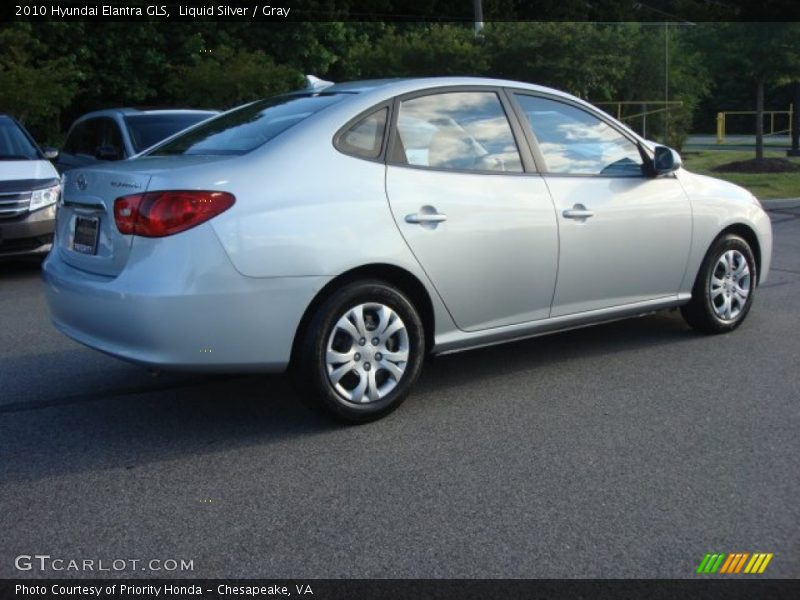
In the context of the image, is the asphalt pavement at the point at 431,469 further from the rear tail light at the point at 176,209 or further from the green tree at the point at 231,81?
the green tree at the point at 231,81

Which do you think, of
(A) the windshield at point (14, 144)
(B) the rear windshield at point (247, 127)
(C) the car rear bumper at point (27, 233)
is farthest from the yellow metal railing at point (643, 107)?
(B) the rear windshield at point (247, 127)

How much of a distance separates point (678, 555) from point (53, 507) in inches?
93.3

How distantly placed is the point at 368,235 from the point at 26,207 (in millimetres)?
5940

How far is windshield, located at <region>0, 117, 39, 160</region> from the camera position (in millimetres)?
10359

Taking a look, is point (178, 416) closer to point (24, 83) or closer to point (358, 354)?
point (358, 354)

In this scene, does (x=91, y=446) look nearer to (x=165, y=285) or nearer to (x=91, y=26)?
(x=165, y=285)

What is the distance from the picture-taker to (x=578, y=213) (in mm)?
5406

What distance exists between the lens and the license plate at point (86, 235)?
181 inches

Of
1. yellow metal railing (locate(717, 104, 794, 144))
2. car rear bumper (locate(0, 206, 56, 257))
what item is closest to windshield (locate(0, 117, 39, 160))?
car rear bumper (locate(0, 206, 56, 257))

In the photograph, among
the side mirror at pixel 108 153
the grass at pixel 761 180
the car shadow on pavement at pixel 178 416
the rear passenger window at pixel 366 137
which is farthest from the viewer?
the grass at pixel 761 180

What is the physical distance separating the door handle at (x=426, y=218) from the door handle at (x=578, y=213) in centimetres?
86

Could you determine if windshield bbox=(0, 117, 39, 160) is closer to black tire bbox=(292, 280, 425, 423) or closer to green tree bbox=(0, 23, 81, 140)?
black tire bbox=(292, 280, 425, 423)

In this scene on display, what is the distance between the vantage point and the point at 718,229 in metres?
6.27
